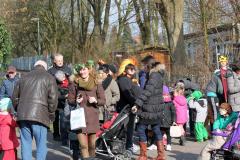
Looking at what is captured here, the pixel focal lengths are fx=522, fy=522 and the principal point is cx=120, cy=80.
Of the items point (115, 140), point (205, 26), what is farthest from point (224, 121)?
point (205, 26)

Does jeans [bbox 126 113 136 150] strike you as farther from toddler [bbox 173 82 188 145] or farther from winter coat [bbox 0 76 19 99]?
winter coat [bbox 0 76 19 99]

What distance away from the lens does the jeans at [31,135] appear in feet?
27.6

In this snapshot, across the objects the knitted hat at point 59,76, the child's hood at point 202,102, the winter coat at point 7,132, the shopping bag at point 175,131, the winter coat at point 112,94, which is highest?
the knitted hat at point 59,76

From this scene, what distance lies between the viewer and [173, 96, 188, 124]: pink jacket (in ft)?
39.6

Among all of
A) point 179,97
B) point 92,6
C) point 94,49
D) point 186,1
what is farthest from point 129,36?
point 179,97

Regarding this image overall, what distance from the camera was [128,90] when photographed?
34.2 ft

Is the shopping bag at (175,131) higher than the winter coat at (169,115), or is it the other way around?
the winter coat at (169,115)

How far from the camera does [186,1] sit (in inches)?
868

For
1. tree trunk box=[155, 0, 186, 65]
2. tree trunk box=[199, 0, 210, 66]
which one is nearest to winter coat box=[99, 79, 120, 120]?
tree trunk box=[199, 0, 210, 66]

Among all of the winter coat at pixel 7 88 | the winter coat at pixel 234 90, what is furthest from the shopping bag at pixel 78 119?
the winter coat at pixel 7 88

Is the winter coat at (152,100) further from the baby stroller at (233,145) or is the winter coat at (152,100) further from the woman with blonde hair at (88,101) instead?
the baby stroller at (233,145)

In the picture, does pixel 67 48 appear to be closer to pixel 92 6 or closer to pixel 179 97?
pixel 92 6

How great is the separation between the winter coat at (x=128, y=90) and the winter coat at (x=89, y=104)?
1539 mm

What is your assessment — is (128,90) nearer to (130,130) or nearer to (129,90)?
(129,90)
